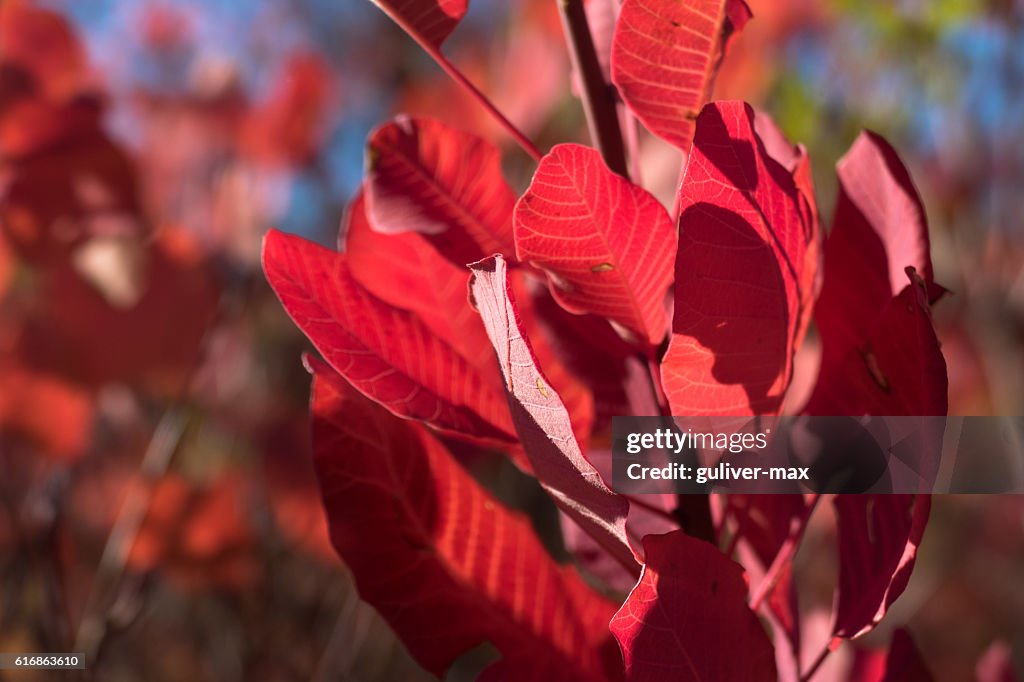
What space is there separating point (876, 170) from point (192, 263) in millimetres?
1114

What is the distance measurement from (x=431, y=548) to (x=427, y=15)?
0.32 m

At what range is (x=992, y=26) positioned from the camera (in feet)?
4.98

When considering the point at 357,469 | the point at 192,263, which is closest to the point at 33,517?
the point at 192,263

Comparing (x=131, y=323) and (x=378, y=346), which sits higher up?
(x=378, y=346)

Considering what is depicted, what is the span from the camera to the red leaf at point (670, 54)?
1.49 feet

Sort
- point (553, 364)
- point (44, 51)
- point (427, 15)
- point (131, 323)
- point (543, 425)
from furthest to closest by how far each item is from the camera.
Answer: point (131, 323) → point (44, 51) → point (553, 364) → point (427, 15) → point (543, 425)

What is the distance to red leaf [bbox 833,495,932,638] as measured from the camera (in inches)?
16.4

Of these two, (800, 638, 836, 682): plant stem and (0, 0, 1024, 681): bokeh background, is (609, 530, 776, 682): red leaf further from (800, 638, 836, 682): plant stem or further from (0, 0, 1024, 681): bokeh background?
(0, 0, 1024, 681): bokeh background

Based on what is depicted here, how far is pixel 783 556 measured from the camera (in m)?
0.51

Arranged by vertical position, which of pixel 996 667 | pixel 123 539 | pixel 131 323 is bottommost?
pixel 123 539

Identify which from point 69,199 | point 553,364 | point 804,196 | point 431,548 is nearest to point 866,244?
point 804,196

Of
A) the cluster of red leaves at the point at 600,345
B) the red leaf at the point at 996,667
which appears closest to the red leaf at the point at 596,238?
the cluster of red leaves at the point at 600,345

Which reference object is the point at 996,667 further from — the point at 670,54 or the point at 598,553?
the point at 670,54

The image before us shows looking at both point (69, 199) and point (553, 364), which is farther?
point (69, 199)
